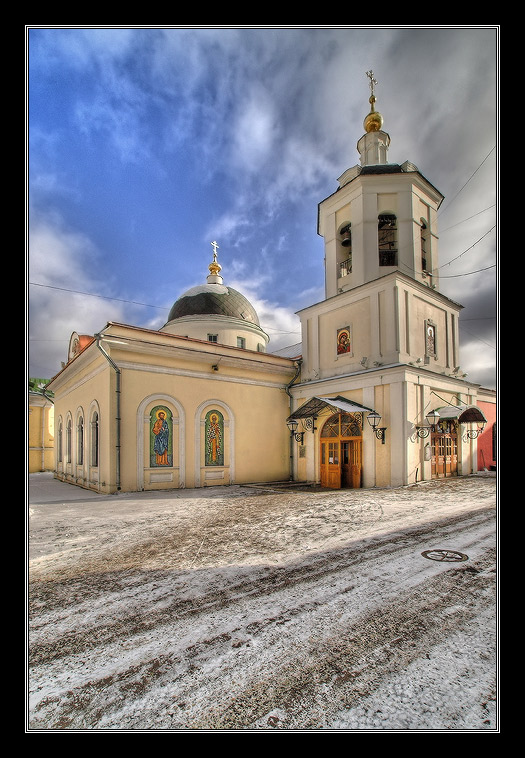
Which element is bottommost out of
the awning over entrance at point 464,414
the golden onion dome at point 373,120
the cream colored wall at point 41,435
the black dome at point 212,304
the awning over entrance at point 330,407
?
the cream colored wall at point 41,435

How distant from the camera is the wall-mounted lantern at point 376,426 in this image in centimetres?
1374

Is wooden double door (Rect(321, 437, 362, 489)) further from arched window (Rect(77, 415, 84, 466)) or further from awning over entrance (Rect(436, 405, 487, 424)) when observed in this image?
arched window (Rect(77, 415, 84, 466))

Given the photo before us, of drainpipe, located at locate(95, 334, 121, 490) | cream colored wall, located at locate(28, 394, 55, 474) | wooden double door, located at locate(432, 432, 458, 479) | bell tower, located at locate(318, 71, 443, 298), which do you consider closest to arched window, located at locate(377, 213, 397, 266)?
bell tower, located at locate(318, 71, 443, 298)

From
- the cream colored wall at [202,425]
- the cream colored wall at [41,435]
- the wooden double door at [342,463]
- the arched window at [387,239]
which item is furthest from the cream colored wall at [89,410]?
the arched window at [387,239]

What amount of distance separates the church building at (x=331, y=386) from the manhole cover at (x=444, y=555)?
329 inches

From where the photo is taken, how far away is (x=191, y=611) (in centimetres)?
346

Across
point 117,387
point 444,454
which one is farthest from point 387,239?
point 117,387

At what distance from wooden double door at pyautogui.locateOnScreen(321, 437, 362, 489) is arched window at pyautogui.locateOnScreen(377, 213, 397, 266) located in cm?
853

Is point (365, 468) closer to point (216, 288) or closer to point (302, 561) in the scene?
point (302, 561)

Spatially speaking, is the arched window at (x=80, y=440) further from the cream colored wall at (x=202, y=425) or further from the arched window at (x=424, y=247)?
the arched window at (x=424, y=247)

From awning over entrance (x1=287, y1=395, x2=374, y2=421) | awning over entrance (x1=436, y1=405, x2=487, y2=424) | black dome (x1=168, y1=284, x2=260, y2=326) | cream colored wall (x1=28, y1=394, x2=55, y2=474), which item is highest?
black dome (x1=168, y1=284, x2=260, y2=326)

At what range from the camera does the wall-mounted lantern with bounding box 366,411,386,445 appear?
1374 centimetres

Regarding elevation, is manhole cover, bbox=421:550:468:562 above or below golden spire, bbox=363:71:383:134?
below

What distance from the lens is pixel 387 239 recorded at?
17.1m
